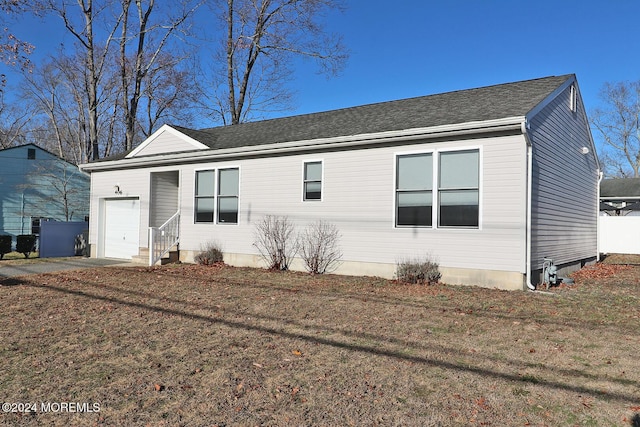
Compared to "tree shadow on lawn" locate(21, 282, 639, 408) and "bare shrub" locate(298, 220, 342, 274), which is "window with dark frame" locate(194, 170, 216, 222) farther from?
"tree shadow on lawn" locate(21, 282, 639, 408)

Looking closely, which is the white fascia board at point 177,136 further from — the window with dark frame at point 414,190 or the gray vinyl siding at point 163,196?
the window with dark frame at point 414,190

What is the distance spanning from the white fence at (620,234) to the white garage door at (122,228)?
1745 cm

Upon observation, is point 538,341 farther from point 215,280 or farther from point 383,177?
point 215,280

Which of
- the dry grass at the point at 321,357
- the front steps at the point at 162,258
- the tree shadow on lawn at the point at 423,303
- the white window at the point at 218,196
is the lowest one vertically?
the dry grass at the point at 321,357

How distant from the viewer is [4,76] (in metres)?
11.6

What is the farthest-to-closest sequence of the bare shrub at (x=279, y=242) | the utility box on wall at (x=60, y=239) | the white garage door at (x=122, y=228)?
the utility box on wall at (x=60, y=239) < the white garage door at (x=122, y=228) < the bare shrub at (x=279, y=242)

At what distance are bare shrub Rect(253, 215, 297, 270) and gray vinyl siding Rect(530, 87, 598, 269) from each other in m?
5.66

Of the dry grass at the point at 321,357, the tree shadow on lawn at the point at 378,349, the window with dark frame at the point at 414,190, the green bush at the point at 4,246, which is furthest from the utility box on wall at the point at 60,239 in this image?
the window with dark frame at the point at 414,190

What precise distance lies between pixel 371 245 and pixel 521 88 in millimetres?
5329

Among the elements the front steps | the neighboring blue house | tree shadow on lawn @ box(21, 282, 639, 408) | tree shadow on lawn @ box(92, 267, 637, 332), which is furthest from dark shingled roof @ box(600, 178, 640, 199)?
the neighboring blue house

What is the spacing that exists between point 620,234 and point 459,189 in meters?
13.3

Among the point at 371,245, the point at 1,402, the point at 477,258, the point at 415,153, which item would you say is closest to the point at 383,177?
the point at 415,153

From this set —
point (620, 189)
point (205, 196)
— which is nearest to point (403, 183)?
point (205, 196)

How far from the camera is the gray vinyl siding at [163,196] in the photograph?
47.9ft
